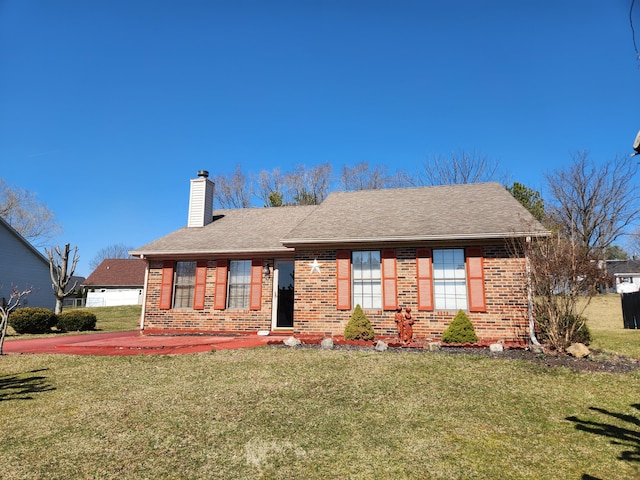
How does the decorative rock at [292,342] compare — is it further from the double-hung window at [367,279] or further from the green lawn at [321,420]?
the double-hung window at [367,279]

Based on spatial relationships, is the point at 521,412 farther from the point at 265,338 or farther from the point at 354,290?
the point at 265,338

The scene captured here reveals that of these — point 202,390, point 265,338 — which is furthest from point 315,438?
point 265,338

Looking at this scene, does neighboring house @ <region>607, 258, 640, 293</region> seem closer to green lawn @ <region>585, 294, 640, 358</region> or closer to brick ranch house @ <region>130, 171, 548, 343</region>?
green lawn @ <region>585, 294, 640, 358</region>

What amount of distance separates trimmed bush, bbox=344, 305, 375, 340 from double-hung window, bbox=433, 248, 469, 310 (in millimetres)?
1988

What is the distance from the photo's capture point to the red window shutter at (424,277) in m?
10.0

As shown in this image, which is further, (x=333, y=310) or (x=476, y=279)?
(x=333, y=310)

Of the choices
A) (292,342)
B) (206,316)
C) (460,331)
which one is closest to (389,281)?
(460,331)

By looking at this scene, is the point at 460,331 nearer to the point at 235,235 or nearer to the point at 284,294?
the point at 284,294

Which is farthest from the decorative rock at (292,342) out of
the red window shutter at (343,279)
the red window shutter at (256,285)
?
the red window shutter at (256,285)

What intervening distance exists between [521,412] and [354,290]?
19.7 feet

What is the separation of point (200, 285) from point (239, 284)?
1.37 metres

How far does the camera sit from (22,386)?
255 inches

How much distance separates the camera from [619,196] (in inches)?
1017

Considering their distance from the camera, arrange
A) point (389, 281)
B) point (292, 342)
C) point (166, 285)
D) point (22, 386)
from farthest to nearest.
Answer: point (166, 285)
point (389, 281)
point (292, 342)
point (22, 386)
